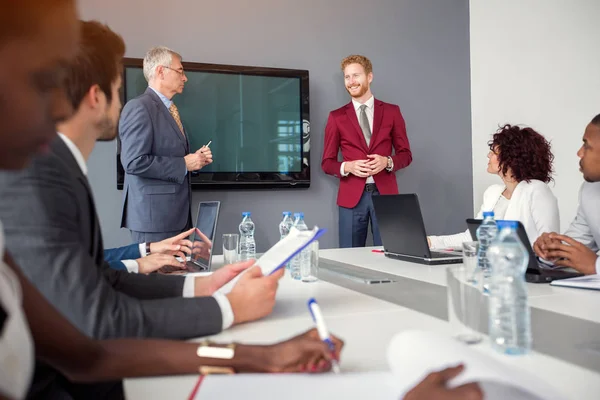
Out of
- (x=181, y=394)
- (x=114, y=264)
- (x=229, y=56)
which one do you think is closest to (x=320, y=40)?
(x=229, y=56)

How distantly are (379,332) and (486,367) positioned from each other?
1.51 feet

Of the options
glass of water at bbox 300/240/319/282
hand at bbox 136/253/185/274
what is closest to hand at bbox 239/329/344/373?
glass of water at bbox 300/240/319/282

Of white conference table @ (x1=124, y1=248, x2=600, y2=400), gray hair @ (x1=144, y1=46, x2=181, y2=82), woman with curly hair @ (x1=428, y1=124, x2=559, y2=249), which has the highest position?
gray hair @ (x1=144, y1=46, x2=181, y2=82)

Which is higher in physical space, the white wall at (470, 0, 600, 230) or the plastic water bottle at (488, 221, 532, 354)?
the white wall at (470, 0, 600, 230)

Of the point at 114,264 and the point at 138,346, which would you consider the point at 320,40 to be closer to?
the point at 114,264

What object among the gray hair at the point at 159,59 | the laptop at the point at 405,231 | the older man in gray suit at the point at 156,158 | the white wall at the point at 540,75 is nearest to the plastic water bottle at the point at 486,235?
the laptop at the point at 405,231

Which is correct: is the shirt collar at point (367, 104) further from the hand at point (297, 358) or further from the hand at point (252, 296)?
the hand at point (297, 358)

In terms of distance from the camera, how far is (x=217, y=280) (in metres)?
1.38

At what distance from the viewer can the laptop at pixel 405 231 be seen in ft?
6.95

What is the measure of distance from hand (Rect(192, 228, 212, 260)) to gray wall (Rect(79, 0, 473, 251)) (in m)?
1.80

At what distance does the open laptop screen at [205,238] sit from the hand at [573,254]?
47.6 inches

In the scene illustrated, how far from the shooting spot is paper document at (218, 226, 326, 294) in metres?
1.20

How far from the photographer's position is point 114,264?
1.77 meters

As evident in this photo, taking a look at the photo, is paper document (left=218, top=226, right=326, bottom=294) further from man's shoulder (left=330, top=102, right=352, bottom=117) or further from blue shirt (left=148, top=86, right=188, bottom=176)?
man's shoulder (left=330, top=102, right=352, bottom=117)
